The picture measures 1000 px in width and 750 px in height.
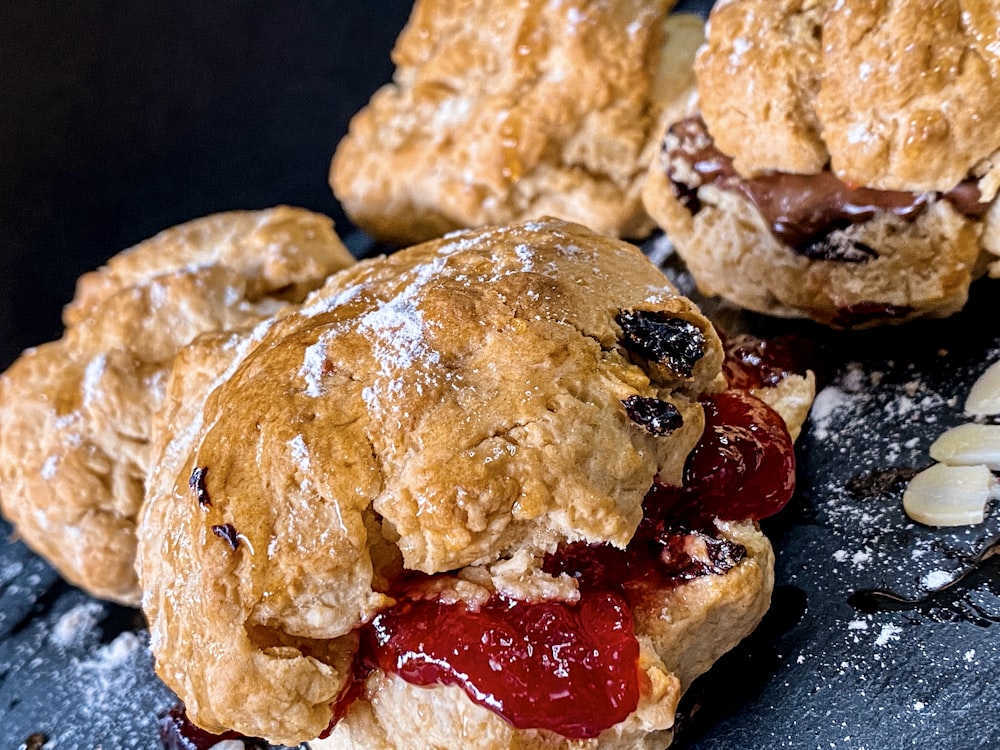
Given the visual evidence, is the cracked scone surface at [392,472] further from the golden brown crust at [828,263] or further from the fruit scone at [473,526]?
the golden brown crust at [828,263]

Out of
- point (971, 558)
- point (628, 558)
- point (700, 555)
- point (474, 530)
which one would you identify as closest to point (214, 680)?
point (474, 530)

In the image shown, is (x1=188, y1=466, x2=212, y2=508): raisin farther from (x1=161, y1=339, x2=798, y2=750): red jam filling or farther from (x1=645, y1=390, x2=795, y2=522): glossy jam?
(x1=645, y1=390, x2=795, y2=522): glossy jam

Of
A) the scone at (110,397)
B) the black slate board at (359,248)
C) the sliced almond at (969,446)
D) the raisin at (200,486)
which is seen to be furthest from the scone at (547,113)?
the raisin at (200,486)

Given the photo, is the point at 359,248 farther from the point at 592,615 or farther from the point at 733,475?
the point at 592,615

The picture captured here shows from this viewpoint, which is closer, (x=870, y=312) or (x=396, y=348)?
(x=396, y=348)

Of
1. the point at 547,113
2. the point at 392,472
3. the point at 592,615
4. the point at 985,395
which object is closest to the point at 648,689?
the point at 592,615

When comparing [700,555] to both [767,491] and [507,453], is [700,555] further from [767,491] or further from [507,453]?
[507,453]
